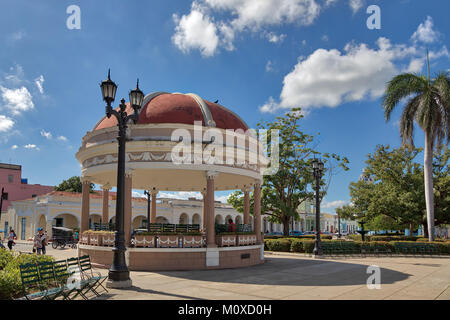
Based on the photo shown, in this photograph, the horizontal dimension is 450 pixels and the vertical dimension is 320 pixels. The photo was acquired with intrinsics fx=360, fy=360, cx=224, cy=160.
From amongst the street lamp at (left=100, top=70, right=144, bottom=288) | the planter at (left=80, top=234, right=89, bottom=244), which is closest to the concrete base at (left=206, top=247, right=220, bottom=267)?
the street lamp at (left=100, top=70, right=144, bottom=288)

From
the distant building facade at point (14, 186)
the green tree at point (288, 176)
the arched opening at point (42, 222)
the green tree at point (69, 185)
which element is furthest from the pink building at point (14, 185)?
the green tree at point (288, 176)

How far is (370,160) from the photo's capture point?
4031cm

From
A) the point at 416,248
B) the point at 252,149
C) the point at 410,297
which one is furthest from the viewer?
the point at 416,248

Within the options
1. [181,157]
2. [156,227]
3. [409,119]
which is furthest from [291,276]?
[409,119]

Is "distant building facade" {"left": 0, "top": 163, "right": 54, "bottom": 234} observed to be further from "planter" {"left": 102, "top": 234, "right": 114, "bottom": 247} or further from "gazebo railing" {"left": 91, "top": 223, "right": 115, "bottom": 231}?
"planter" {"left": 102, "top": 234, "right": 114, "bottom": 247}

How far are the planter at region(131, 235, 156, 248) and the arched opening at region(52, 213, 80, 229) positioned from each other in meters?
33.7

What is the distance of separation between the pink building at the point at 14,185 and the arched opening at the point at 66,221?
80.8 ft

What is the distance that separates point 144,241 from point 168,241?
101 centimetres

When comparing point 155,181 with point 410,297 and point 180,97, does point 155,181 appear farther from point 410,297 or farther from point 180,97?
point 410,297

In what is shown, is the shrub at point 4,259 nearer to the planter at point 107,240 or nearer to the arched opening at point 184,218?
the planter at point 107,240

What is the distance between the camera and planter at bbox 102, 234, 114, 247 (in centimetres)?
1625

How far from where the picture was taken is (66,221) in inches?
1813
